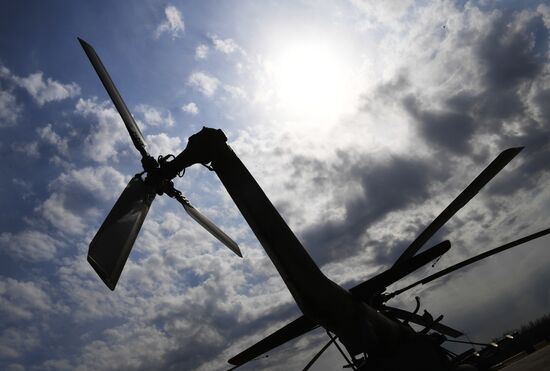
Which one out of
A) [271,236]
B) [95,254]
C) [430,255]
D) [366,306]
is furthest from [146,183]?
[430,255]

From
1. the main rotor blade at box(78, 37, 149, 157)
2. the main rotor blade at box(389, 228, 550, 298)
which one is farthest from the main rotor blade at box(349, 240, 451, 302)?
the main rotor blade at box(78, 37, 149, 157)

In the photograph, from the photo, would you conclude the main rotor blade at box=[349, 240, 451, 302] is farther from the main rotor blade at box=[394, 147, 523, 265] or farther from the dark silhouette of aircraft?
the main rotor blade at box=[394, 147, 523, 265]

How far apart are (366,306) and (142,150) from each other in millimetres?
5221

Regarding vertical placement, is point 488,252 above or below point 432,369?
above

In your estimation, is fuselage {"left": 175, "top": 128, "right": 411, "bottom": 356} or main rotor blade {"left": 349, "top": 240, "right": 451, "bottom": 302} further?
main rotor blade {"left": 349, "top": 240, "right": 451, "bottom": 302}

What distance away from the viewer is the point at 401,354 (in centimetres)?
562

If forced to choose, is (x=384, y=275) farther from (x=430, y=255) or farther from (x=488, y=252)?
(x=488, y=252)

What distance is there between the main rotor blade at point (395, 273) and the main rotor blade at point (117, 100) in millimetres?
4838

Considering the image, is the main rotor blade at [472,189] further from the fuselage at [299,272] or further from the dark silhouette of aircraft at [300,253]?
the fuselage at [299,272]

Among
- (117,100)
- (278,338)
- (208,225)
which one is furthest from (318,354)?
(117,100)

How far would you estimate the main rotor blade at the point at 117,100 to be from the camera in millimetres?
5469

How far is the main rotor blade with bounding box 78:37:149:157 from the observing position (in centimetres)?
547

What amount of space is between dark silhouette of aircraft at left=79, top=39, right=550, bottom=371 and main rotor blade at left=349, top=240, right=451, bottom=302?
16mm

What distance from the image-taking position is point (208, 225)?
6.84m
